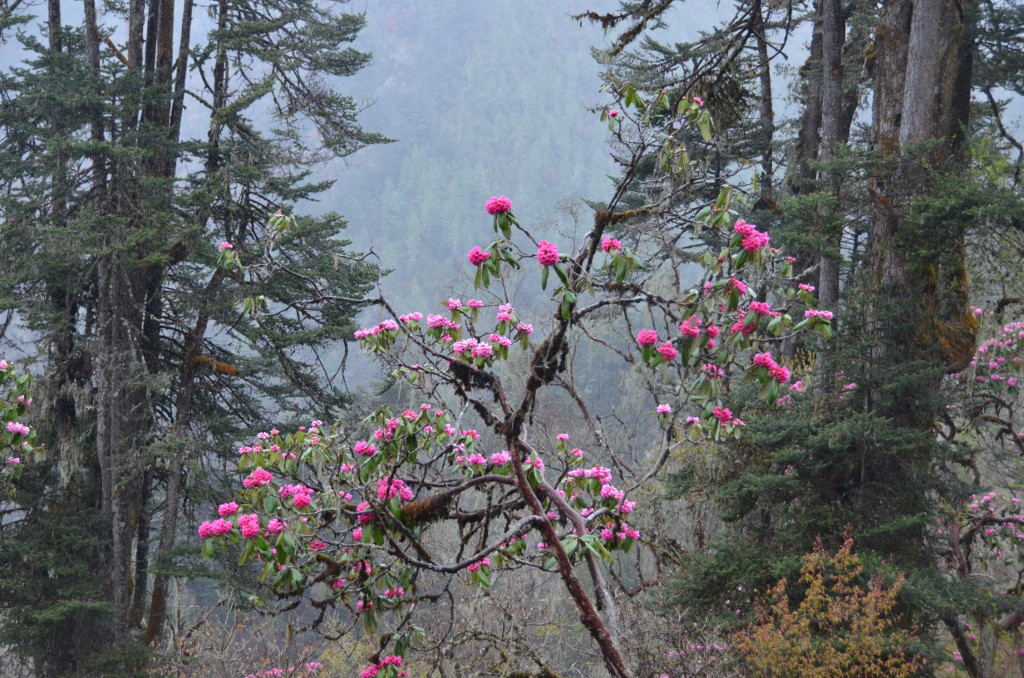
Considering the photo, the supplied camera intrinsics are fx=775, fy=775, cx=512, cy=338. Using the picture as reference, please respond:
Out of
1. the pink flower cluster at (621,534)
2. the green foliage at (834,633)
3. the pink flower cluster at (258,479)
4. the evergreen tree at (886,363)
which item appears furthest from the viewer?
the evergreen tree at (886,363)

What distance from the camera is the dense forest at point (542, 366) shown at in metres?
2.83

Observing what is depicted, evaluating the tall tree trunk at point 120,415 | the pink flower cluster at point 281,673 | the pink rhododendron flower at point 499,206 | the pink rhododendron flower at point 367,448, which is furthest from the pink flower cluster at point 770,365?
the tall tree trunk at point 120,415

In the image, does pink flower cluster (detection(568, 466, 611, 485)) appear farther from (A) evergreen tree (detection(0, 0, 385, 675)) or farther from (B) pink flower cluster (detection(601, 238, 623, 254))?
(A) evergreen tree (detection(0, 0, 385, 675))

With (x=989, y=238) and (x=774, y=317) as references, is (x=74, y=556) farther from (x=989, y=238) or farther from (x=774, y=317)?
(x=989, y=238)

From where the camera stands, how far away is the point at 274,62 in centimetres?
928

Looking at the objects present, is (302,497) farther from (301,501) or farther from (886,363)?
(886,363)

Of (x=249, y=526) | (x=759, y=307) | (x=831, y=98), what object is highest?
(x=831, y=98)

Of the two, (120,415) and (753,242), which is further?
(120,415)

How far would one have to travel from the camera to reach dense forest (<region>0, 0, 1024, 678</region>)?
2.83m

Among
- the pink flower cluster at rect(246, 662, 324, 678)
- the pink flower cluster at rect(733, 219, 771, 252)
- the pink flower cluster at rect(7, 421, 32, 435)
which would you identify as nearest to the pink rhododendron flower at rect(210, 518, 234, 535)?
the pink flower cluster at rect(733, 219, 771, 252)

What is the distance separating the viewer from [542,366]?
2.26 meters

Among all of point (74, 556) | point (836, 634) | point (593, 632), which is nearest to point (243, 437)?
point (74, 556)

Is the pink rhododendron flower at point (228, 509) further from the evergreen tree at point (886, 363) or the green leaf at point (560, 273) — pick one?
the evergreen tree at point (886, 363)

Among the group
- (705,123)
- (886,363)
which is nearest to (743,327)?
(705,123)
